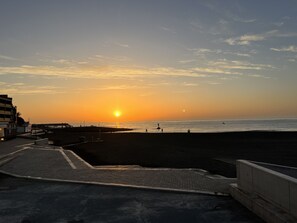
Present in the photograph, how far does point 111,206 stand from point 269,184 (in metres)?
3.77

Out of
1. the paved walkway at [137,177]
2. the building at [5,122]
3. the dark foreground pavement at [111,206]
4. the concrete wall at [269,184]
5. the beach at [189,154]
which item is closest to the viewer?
the concrete wall at [269,184]

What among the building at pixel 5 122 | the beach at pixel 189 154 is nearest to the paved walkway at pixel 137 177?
the beach at pixel 189 154

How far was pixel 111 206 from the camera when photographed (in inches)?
344

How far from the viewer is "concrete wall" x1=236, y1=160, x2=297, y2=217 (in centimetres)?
Result: 652

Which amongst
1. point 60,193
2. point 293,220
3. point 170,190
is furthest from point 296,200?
point 60,193

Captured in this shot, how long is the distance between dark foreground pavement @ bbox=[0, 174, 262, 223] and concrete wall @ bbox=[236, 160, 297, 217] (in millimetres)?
529

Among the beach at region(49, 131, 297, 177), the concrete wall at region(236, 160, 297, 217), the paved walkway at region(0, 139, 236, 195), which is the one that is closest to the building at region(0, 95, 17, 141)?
the beach at region(49, 131, 297, 177)

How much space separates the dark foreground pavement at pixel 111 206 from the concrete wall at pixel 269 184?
53cm

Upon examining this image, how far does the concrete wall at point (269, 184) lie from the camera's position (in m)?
6.52

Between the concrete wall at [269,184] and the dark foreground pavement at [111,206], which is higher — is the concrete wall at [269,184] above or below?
above

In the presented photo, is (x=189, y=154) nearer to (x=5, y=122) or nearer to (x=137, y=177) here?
(x=137, y=177)

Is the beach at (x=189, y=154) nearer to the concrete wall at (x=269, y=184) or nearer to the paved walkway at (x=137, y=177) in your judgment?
the paved walkway at (x=137, y=177)

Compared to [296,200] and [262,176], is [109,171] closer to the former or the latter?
[262,176]

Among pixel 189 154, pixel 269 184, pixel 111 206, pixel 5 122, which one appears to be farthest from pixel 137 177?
pixel 5 122
